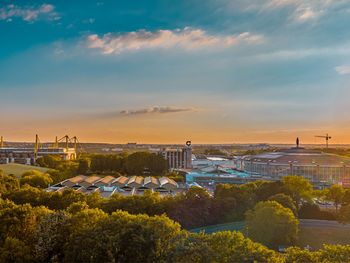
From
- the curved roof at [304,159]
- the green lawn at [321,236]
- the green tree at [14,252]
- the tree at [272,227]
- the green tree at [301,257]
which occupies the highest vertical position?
the curved roof at [304,159]

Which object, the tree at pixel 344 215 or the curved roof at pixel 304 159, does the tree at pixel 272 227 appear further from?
the curved roof at pixel 304 159

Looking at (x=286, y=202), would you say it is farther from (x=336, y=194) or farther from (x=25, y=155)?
(x=25, y=155)

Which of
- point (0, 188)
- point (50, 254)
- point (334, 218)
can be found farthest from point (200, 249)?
point (0, 188)

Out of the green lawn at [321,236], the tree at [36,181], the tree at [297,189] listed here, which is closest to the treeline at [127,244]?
the green lawn at [321,236]

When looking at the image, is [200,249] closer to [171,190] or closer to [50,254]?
[50,254]

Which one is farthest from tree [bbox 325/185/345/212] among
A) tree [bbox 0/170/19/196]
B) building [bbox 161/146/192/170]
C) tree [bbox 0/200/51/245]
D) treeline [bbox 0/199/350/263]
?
building [bbox 161/146/192/170]

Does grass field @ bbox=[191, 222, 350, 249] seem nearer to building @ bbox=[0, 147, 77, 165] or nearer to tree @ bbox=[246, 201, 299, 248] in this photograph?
tree @ bbox=[246, 201, 299, 248]
